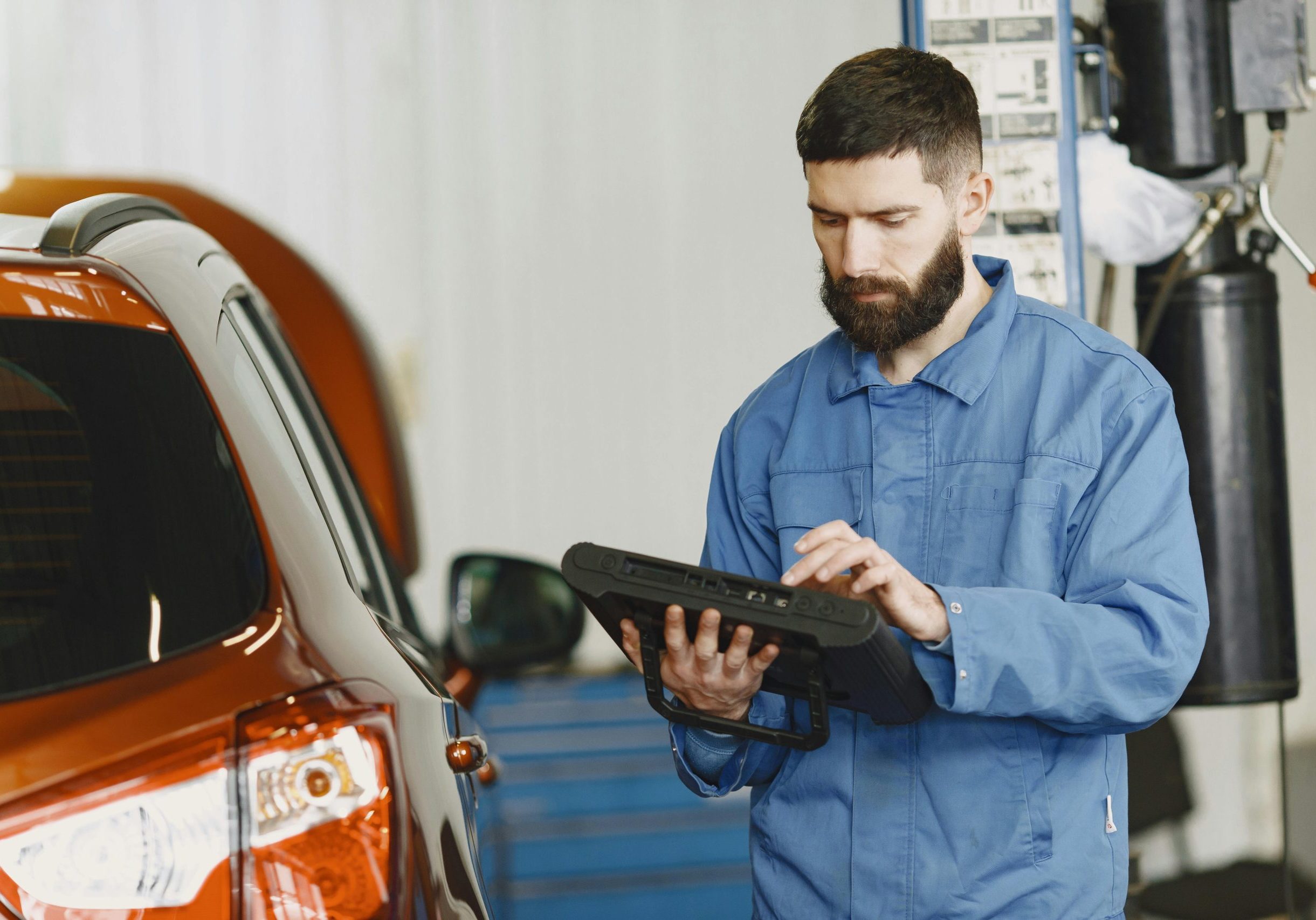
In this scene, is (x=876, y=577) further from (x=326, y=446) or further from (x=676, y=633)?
(x=326, y=446)

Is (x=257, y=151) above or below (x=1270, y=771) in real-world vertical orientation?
above

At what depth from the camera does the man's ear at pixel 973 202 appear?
137 cm

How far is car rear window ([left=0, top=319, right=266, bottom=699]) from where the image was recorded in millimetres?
905

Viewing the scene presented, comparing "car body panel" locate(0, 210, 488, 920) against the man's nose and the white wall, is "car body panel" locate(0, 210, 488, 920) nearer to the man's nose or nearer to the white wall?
the man's nose

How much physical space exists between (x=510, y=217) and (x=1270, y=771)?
10.1 feet

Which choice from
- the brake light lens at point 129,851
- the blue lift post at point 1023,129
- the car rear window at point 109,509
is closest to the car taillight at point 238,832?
the brake light lens at point 129,851

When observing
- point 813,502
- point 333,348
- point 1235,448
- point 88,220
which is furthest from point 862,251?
point 333,348

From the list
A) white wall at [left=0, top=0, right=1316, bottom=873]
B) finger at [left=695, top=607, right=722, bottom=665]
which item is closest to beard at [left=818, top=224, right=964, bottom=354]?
finger at [left=695, top=607, right=722, bottom=665]

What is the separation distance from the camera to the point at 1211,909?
334 centimetres

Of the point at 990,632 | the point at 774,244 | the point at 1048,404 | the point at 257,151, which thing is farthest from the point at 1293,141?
the point at 257,151

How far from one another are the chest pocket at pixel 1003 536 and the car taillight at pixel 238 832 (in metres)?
0.63

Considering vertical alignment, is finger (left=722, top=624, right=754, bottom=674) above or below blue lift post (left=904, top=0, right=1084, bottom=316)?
below

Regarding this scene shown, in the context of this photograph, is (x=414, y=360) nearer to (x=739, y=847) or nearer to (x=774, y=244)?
(x=774, y=244)

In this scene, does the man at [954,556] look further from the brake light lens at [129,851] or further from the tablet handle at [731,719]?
the brake light lens at [129,851]
